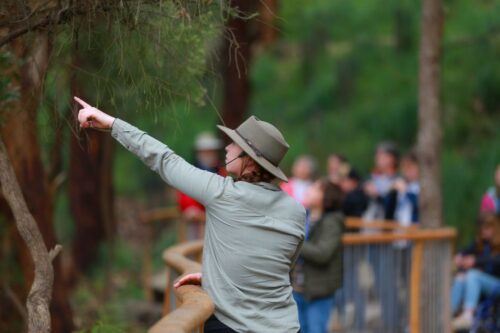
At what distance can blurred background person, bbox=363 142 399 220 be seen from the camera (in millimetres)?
12297

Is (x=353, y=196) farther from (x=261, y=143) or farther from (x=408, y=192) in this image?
(x=261, y=143)

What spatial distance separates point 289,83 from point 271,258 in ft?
48.5

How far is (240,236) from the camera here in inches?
192

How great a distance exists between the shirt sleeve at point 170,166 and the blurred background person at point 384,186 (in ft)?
24.8

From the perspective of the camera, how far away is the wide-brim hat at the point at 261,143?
4996 millimetres

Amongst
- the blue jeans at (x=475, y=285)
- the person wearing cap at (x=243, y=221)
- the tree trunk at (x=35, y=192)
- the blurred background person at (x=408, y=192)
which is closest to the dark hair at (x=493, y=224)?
the blue jeans at (x=475, y=285)

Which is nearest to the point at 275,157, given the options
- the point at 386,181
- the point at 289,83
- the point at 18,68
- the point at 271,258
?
the point at 271,258

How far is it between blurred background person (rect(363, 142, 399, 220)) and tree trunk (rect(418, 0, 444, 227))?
Answer: 1.17 meters

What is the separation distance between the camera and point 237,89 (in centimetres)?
1598

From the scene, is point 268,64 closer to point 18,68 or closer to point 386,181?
point 386,181

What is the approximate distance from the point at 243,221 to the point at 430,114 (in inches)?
256

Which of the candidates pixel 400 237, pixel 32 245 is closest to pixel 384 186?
pixel 400 237

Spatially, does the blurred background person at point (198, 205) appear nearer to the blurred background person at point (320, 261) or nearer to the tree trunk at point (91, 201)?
the tree trunk at point (91, 201)

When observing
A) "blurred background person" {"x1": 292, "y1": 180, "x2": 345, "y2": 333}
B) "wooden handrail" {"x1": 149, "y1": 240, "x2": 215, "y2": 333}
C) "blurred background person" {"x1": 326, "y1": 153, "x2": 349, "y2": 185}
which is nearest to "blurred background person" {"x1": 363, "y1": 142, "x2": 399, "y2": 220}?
"blurred background person" {"x1": 326, "y1": 153, "x2": 349, "y2": 185}
